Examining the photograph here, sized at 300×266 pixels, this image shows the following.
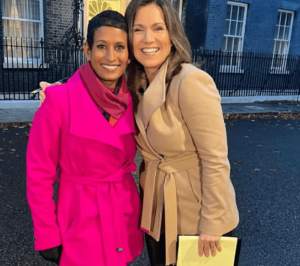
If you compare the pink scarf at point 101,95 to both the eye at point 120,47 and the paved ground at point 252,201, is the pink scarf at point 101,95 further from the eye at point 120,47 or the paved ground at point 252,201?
the paved ground at point 252,201

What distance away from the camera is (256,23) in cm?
1454

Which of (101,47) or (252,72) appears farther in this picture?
(252,72)

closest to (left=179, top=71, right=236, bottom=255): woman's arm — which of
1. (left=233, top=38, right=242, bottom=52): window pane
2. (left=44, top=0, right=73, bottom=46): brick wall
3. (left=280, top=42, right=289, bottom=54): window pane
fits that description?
(left=44, top=0, right=73, bottom=46): brick wall

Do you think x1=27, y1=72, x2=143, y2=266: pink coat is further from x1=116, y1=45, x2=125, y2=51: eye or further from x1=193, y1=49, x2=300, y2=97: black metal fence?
x1=193, y1=49, x2=300, y2=97: black metal fence

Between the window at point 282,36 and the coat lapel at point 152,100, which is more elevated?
the window at point 282,36

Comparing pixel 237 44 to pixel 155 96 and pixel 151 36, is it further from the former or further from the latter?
pixel 155 96

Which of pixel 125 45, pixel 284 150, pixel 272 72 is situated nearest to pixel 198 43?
pixel 272 72

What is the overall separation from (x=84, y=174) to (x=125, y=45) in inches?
27.3

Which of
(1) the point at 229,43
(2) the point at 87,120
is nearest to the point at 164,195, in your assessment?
(2) the point at 87,120

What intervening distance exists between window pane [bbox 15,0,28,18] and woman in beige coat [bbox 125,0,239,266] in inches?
408

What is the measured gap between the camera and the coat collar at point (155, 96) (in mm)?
1528

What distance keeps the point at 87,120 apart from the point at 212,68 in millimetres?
12428

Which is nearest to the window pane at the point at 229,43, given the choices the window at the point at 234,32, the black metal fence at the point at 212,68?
the window at the point at 234,32

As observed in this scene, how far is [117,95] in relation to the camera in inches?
63.3
